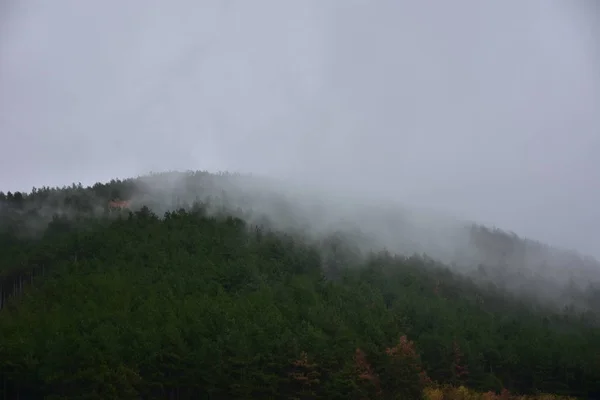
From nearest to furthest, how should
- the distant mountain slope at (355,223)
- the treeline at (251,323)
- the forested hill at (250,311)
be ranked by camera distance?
1. the treeline at (251,323)
2. the forested hill at (250,311)
3. the distant mountain slope at (355,223)

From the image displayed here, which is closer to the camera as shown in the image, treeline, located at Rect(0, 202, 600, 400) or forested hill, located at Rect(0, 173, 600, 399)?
treeline, located at Rect(0, 202, 600, 400)

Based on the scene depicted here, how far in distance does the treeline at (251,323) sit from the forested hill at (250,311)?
0.68ft

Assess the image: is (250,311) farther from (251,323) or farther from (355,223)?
(355,223)

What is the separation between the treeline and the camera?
55594mm

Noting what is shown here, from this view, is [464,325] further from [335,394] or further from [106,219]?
[106,219]

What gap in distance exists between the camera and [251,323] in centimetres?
6556

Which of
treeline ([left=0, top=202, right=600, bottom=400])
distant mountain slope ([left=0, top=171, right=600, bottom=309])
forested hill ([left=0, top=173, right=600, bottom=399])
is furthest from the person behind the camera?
distant mountain slope ([left=0, top=171, right=600, bottom=309])

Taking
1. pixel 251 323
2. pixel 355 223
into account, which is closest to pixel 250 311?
pixel 251 323

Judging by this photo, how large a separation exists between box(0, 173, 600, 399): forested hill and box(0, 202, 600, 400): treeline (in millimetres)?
208

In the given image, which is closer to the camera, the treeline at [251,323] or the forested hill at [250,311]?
the treeline at [251,323]

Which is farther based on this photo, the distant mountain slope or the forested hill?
the distant mountain slope

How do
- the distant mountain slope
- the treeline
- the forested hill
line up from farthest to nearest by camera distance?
the distant mountain slope < the forested hill < the treeline

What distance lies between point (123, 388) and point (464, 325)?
165 feet

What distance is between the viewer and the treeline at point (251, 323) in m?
55.6
